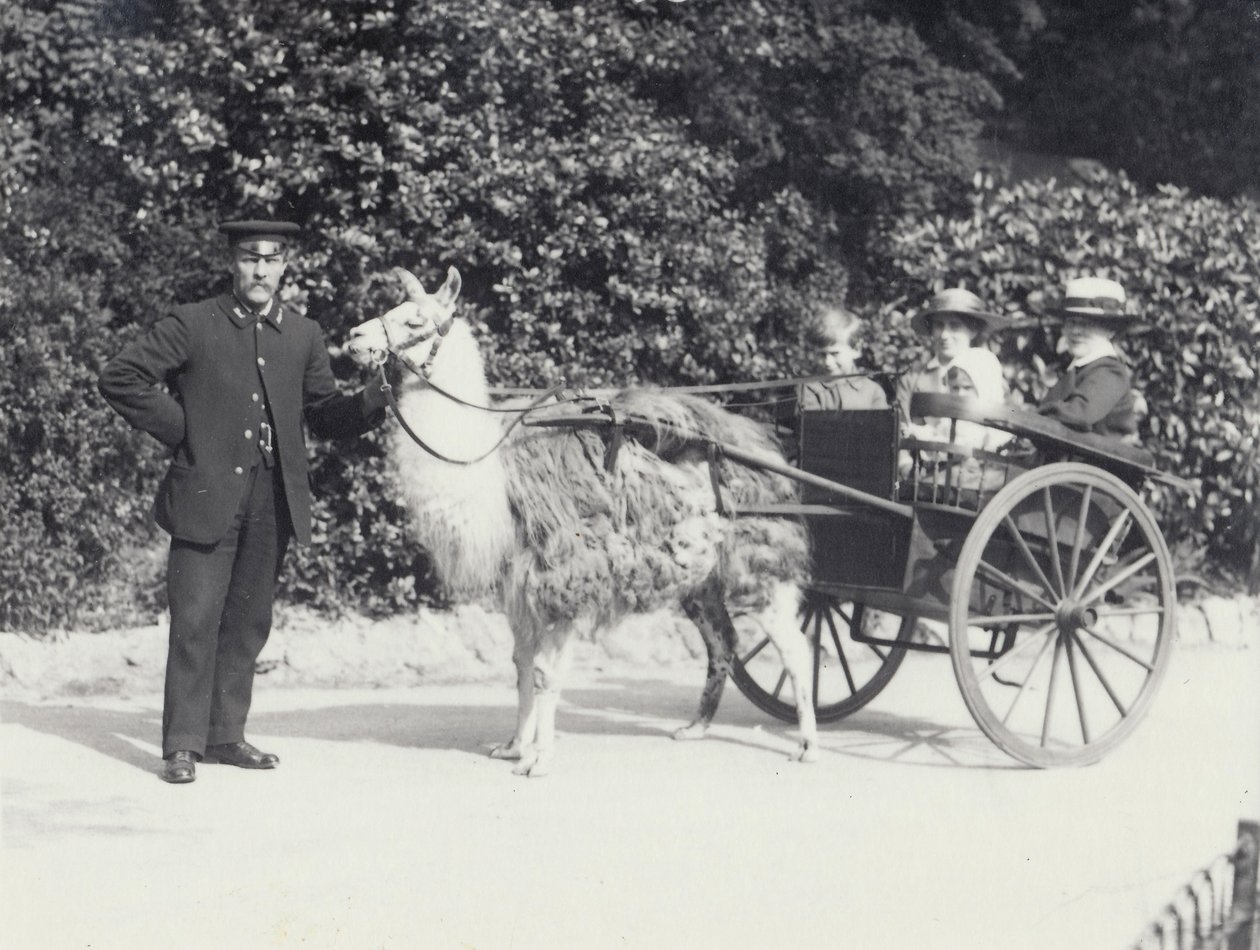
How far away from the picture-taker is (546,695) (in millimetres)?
6758

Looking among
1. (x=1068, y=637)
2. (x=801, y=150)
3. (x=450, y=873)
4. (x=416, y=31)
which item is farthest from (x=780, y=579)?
(x=801, y=150)

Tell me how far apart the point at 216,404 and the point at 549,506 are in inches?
56.6

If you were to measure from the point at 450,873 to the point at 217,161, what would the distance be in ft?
19.8

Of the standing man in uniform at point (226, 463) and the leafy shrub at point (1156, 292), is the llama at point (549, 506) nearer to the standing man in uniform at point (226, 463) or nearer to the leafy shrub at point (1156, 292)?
the standing man in uniform at point (226, 463)

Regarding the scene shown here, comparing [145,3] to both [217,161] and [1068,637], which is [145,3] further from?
[1068,637]

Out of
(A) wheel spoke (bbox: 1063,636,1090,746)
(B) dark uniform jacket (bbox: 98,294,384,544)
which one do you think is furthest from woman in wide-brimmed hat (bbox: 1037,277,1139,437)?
(B) dark uniform jacket (bbox: 98,294,384,544)

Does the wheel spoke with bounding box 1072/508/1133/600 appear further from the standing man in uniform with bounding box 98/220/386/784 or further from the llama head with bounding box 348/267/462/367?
the standing man in uniform with bounding box 98/220/386/784

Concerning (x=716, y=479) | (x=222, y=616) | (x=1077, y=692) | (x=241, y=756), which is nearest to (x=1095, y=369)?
(x=1077, y=692)

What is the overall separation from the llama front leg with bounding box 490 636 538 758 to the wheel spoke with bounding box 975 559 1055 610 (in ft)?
6.51

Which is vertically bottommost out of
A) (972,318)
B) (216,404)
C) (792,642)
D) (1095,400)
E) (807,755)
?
(807,755)

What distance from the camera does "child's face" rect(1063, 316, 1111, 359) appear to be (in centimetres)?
754

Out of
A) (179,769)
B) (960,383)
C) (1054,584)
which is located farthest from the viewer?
(960,383)

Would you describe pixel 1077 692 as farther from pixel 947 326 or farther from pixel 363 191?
pixel 363 191

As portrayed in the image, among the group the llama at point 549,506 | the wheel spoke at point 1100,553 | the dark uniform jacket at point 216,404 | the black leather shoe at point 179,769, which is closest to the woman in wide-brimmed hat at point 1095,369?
the wheel spoke at point 1100,553
